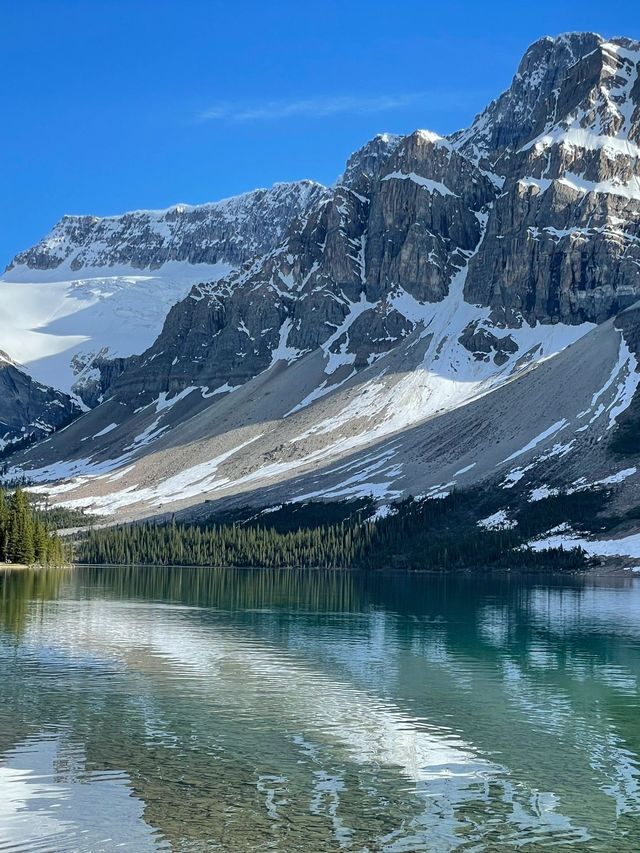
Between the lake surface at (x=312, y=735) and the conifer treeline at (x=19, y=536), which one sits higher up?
the conifer treeline at (x=19, y=536)

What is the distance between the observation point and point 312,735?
4950cm

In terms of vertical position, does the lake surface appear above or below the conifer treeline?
below

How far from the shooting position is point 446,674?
231ft

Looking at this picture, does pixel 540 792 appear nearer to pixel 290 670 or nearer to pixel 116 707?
pixel 116 707

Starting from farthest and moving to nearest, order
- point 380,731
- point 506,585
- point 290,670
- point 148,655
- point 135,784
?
point 506,585 < point 148,655 < point 290,670 < point 380,731 < point 135,784

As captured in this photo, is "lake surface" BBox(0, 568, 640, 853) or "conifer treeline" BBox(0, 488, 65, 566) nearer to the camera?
"lake surface" BBox(0, 568, 640, 853)

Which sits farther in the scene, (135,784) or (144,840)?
(135,784)

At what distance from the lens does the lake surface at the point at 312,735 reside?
116 ft

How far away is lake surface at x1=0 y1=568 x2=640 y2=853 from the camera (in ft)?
116

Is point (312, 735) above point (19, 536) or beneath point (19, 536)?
beneath

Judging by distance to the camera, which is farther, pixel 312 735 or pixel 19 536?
pixel 19 536

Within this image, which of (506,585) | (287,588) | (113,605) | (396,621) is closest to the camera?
(396,621)

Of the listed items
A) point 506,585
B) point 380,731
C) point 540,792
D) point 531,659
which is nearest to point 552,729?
point 380,731

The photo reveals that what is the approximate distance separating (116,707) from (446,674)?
79.9 ft
